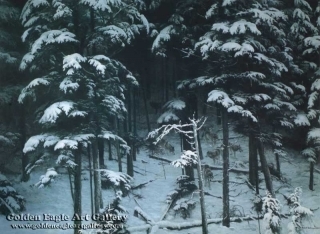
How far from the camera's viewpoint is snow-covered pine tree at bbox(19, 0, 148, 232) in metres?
11.4

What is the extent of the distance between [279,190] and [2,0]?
680 inches

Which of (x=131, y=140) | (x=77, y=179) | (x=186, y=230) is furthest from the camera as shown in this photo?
(x=131, y=140)

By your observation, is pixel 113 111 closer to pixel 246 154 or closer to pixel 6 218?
pixel 6 218

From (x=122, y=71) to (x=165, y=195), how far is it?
24.3 feet

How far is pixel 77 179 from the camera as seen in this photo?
12242 millimetres

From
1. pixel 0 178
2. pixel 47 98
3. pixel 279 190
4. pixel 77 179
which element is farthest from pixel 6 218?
pixel 279 190

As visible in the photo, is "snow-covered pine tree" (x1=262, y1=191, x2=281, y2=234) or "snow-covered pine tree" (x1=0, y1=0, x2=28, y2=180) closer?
"snow-covered pine tree" (x1=262, y1=191, x2=281, y2=234)

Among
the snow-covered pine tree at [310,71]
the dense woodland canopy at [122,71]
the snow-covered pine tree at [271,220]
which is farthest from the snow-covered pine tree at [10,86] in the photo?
the snow-covered pine tree at [310,71]

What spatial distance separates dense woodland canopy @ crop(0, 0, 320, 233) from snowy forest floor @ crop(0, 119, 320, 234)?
821 millimetres

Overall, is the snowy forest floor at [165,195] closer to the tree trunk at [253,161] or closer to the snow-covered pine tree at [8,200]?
the snow-covered pine tree at [8,200]

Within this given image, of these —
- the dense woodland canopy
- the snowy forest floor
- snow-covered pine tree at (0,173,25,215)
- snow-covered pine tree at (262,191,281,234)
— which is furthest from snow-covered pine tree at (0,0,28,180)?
snow-covered pine tree at (262,191,281,234)

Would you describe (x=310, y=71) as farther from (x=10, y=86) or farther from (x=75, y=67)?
(x=10, y=86)

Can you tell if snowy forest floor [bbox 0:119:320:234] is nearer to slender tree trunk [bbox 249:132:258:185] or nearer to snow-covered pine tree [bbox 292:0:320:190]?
slender tree trunk [bbox 249:132:258:185]

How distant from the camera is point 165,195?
17.2 meters
